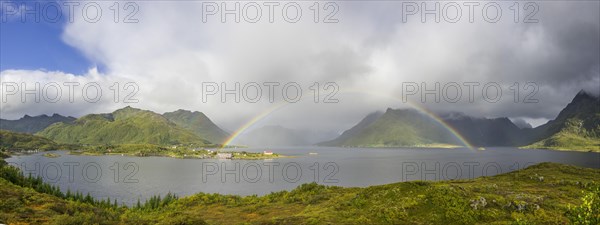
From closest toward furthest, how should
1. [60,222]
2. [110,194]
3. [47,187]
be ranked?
1. [60,222]
2. [47,187]
3. [110,194]

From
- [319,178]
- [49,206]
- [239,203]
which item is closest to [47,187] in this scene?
[49,206]

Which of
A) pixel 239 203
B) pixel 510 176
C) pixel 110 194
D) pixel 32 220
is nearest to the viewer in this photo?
pixel 32 220

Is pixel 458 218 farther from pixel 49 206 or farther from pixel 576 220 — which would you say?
pixel 49 206

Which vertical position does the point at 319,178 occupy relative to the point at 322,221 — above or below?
below

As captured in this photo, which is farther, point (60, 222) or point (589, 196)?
point (60, 222)

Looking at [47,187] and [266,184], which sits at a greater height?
[47,187]

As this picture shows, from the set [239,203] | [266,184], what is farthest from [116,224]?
[266,184]

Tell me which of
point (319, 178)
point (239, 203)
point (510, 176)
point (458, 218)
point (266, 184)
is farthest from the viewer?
point (319, 178)

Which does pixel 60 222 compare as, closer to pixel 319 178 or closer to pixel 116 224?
pixel 116 224

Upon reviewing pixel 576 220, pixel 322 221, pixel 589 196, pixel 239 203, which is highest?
pixel 589 196
